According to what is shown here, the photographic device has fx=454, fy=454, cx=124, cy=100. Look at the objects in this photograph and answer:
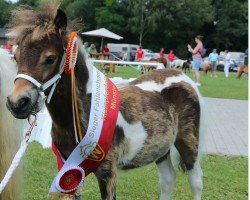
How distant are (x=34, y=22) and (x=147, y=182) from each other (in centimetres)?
326

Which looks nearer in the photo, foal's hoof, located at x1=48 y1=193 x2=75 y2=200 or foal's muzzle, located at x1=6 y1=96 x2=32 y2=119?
foal's muzzle, located at x1=6 y1=96 x2=32 y2=119

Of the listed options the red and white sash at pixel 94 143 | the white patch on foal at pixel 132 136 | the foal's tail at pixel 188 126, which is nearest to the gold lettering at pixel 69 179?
the red and white sash at pixel 94 143

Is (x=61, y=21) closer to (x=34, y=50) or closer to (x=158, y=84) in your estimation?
(x=34, y=50)

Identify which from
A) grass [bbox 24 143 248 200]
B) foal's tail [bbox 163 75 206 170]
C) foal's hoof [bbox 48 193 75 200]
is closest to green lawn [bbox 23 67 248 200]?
grass [bbox 24 143 248 200]

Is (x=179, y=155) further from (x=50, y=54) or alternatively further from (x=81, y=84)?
(x=50, y=54)

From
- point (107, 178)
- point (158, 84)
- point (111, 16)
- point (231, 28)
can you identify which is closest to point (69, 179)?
point (107, 178)

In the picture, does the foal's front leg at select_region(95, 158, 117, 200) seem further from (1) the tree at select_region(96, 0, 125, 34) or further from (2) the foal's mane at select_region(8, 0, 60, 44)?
(1) the tree at select_region(96, 0, 125, 34)

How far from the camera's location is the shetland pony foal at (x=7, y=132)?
3838mm

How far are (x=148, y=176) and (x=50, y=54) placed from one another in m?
3.47

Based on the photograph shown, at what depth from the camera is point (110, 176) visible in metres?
3.41

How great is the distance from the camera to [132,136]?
12.1ft

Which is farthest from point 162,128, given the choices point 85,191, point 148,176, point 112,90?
point 148,176

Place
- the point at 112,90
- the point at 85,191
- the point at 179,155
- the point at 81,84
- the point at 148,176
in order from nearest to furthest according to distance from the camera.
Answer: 1. the point at 81,84
2. the point at 112,90
3. the point at 179,155
4. the point at 85,191
5. the point at 148,176

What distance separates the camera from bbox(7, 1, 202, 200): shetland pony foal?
9.86 feet
